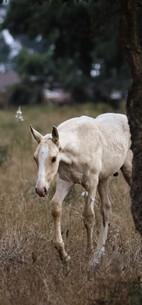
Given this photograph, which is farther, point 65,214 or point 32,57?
point 32,57

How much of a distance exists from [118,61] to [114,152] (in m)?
15.8

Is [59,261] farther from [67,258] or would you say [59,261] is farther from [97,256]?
[97,256]

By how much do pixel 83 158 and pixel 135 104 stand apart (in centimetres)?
122

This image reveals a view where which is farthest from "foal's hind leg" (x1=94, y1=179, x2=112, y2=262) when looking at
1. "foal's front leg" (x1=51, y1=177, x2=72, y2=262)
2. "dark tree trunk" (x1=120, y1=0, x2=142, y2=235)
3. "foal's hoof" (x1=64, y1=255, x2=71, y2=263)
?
"dark tree trunk" (x1=120, y1=0, x2=142, y2=235)

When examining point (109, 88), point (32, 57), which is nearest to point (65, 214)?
point (32, 57)

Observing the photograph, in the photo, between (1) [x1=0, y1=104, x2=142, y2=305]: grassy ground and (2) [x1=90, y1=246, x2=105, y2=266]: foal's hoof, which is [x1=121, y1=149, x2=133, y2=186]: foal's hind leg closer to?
(1) [x1=0, y1=104, x2=142, y2=305]: grassy ground

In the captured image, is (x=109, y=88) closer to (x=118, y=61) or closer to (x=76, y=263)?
(x=118, y=61)

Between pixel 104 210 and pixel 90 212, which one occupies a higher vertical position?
pixel 90 212

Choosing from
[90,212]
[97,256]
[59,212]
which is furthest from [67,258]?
[90,212]

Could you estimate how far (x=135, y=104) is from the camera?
179 inches

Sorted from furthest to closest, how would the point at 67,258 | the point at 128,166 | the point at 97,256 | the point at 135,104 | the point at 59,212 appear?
1. the point at 128,166
2. the point at 59,212
3. the point at 97,256
4. the point at 67,258
5. the point at 135,104

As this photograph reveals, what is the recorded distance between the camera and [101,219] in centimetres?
645

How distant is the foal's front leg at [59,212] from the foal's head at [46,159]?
0.51 meters

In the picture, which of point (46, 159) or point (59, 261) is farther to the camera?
point (59, 261)
